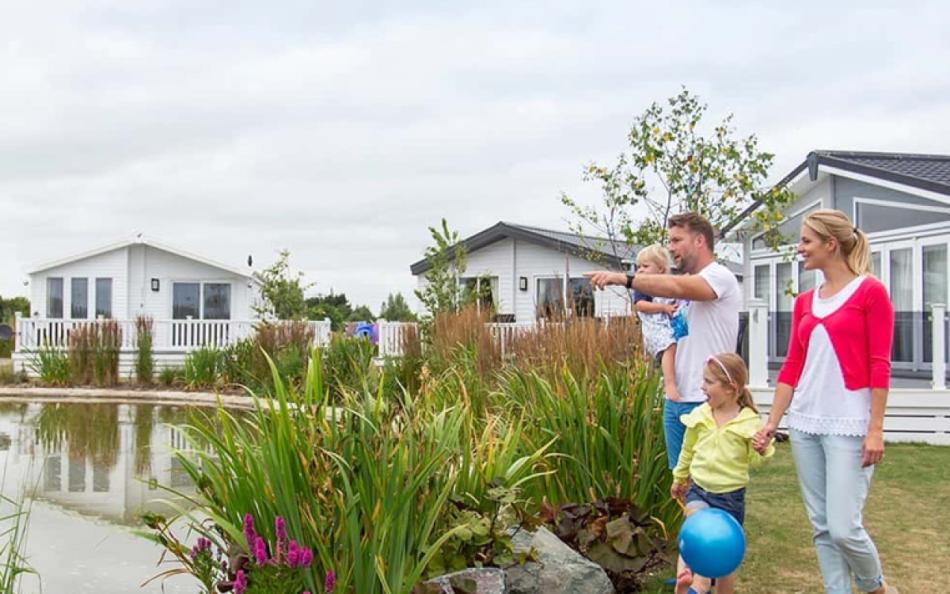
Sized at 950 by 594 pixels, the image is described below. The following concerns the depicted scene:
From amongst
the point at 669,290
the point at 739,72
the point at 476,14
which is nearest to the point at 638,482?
the point at 669,290

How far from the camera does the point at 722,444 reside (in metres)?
4.13

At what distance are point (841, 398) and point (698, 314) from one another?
2.57 feet

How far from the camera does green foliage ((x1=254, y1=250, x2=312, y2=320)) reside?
28031 mm

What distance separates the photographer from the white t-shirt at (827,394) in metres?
3.75

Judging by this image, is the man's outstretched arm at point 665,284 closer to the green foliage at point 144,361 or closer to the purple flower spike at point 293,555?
the purple flower spike at point 293,555

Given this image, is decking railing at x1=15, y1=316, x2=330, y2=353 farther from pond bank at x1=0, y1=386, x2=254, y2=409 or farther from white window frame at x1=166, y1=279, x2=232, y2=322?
white window frame at x1=166, y1=279, x2=232, y2=322

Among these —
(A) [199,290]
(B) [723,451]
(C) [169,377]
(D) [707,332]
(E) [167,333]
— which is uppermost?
(A) [199,290]

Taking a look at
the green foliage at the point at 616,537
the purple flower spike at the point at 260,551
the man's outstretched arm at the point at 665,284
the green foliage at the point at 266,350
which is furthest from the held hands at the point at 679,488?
the green foliage at the point at 266,350

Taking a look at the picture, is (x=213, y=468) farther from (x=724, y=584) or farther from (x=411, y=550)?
(x=724, y=584)

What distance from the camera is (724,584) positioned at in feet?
13.4

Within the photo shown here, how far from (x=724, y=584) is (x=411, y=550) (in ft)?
4.38

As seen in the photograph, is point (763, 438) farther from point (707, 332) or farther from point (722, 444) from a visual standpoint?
point (707, 332)

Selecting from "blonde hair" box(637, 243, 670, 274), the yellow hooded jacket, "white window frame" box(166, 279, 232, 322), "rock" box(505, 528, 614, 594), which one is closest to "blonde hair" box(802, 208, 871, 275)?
the yellow hooded jacket

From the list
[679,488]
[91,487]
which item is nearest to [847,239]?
[679,488]
